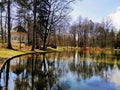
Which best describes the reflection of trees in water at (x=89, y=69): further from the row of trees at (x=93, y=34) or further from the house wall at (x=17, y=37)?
the row of trees at (x=93, y=34)

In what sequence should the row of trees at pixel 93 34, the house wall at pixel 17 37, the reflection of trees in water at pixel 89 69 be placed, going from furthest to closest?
the row of trees at pixel 93 34 < the house wall at pixel 17 37 < the reflection of trees in water at pixel 89 69

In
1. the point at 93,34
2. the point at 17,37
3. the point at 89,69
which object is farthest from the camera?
the point at 93,34

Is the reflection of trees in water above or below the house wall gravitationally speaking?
below

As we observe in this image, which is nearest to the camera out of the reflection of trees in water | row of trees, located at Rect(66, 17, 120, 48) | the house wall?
the reflection of trees in water

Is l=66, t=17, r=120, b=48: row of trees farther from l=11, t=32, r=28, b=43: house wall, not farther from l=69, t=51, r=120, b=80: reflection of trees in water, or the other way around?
l=69, t=51, r=120, b=80: reflection of trees in water

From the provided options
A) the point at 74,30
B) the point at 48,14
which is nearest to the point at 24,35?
the point at 48,14

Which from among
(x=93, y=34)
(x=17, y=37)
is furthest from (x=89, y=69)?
(x=93, y=34)

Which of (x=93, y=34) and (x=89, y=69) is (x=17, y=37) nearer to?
(x=93, y=34)

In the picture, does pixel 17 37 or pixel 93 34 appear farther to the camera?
pixel 93 34

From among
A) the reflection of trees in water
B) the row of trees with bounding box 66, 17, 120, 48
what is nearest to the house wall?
the row of trees with bounding box 66, 17, 120, 48

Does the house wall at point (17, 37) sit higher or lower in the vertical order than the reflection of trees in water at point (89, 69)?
higher

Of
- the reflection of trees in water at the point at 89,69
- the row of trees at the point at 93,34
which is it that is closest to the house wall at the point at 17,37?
the row of trees at the point at 93,34

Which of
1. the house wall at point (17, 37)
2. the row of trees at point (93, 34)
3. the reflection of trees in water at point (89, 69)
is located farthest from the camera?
the row of trees at point (93, 34)

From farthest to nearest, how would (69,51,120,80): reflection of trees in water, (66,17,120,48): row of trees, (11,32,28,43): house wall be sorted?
1. (66,17,120,48): row of trees
2. (11,32,28,43): house wall
3. (69,51,120,80): reflection of trees in water
